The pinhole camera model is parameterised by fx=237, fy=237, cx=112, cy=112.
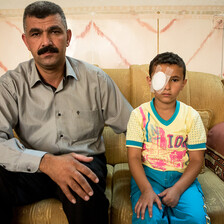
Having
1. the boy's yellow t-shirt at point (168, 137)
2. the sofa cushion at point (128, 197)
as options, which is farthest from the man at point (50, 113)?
the boy's yellow t-shirt at point (168, 137)

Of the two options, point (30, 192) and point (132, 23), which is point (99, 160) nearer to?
point (30, 192)

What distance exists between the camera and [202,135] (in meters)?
1.17

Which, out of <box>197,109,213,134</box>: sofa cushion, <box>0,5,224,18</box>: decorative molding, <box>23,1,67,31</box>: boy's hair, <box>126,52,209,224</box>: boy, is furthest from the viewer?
<box>0,5,224,18</box>: decorative molding

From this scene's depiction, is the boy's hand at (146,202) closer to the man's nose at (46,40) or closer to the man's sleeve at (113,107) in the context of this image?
the man's sleeve at (113,107)

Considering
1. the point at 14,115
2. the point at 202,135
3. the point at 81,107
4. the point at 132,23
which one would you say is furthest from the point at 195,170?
the point at 132,23

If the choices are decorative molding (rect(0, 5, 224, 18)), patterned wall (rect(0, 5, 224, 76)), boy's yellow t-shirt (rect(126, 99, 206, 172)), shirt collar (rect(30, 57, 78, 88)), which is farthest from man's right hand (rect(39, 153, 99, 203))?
decorative molding (rect(0, 5, 224, 18))

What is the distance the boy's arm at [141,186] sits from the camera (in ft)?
3.28

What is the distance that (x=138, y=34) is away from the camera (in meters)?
2.10

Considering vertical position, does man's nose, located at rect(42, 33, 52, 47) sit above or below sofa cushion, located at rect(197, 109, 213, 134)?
above

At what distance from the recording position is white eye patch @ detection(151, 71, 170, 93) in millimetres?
1118

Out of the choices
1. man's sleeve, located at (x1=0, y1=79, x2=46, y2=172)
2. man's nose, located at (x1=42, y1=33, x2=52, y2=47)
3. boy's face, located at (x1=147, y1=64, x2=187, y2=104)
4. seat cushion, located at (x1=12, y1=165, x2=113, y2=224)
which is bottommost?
seat cushion, located at (x1=12, y1=165, x2=113, y2=224)

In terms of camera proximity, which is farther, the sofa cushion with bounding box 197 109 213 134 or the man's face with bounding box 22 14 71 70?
the sofa cushion with bounding box 197 109 213 134

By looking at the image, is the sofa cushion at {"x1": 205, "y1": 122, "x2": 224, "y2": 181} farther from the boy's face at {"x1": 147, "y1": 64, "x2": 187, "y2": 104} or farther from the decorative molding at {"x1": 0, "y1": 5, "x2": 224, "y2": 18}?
the decorative molding at {"x1": 0, "y1": 5, "x2": 224, "y2": 18}

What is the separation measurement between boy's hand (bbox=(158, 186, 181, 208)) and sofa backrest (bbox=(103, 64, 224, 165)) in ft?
2.10
